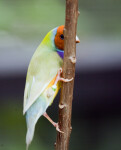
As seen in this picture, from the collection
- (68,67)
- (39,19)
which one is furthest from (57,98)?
(68,67)

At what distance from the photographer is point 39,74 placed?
3.04 feet

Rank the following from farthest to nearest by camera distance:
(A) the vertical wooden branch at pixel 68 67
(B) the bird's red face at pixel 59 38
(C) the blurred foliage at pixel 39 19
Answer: (C) the blurred foliage at pixel 39 19
(B) the bird's red face at pixel 59 38
(A) the vertical wooden branch at pixel 68 67

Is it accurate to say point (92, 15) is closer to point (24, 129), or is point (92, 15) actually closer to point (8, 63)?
point (8, 63)

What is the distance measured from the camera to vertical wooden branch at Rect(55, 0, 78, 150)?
789mm

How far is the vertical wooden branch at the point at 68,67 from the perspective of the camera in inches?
31.0

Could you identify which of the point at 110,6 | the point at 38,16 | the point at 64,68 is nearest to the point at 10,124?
the point at 38,16

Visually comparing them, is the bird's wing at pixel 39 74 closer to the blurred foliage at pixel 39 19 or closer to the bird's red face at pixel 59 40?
the bird's red face at pixel 59 40

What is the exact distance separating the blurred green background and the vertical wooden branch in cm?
78

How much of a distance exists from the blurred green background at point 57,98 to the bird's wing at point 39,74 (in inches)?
29.9

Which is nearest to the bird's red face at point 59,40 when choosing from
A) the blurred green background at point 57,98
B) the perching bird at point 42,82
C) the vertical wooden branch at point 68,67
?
the perching bird at point 42,82

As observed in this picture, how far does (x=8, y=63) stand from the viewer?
1783 millimetres

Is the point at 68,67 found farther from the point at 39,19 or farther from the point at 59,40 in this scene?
the point at 39,19

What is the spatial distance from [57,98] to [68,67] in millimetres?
1016

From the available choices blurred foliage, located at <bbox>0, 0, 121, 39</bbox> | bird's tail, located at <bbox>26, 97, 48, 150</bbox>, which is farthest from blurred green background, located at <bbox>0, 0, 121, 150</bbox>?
bird's tail, located at <bbox>26, 97, 48, 150</bbox>
